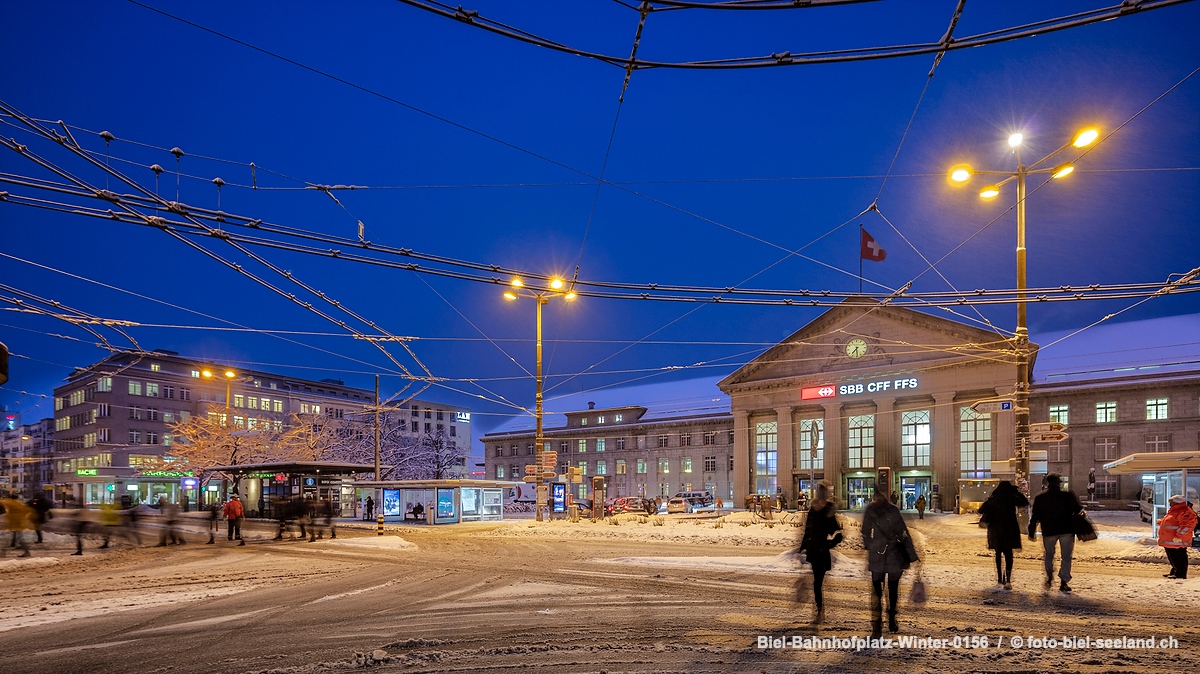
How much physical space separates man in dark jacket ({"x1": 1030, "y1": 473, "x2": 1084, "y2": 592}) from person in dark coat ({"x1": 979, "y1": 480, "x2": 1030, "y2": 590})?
0.92 ft

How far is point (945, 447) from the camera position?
187ft

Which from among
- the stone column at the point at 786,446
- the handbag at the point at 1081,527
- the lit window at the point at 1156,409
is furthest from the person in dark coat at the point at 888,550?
the stone column at the point at 786,446

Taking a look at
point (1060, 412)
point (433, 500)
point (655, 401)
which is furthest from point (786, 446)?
point (433, 500)

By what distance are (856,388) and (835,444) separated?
492 cm

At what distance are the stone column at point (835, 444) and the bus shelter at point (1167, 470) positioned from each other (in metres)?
33.6

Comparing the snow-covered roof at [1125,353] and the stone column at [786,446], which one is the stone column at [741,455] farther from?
the snow-covered roof at [1125,353]

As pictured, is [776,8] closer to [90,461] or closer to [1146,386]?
[1146,386]

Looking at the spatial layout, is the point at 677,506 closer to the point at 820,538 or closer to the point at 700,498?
the point at 700,498

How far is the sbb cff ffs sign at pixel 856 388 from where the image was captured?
194 feet

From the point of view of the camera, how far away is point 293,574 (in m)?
16.5

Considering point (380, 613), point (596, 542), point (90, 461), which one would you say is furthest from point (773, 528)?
point (90, 461)

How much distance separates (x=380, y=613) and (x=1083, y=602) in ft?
33.1

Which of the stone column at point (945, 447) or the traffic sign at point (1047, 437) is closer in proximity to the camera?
the traffic sign at point (1047, 437)

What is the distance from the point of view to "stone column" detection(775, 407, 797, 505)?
64438 mm
